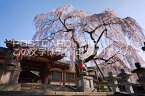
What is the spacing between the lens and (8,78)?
5.67 metres

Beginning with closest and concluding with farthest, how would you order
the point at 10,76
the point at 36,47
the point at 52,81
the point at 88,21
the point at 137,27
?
the point at 10,76 → the point at 137,27 → the point at 36,47 → the point at 88,21 → the point at 52,81

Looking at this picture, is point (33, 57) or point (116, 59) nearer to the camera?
Answer: point (33, 57)

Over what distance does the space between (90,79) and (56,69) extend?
8423 millimetres

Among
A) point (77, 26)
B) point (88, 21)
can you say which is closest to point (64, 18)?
point (77, 26)

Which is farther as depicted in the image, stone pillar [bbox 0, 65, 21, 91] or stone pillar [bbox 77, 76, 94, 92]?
stone pillar [bbox 77, 76, 94, 92]

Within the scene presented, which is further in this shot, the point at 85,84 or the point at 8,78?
the point at 85,84

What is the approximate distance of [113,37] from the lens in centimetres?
1130

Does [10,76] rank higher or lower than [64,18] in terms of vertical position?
lower

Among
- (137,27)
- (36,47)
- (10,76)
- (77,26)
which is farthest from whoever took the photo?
(77,26)

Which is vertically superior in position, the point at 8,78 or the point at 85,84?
the point at 8,78

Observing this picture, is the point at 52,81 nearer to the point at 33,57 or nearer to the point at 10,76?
the point at 33,57

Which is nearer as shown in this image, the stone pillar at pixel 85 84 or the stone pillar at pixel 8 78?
the stone pillar at pixel 8 78

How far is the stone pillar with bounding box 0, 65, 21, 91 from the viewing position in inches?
214

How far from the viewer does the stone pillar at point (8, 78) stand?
5.43 m
